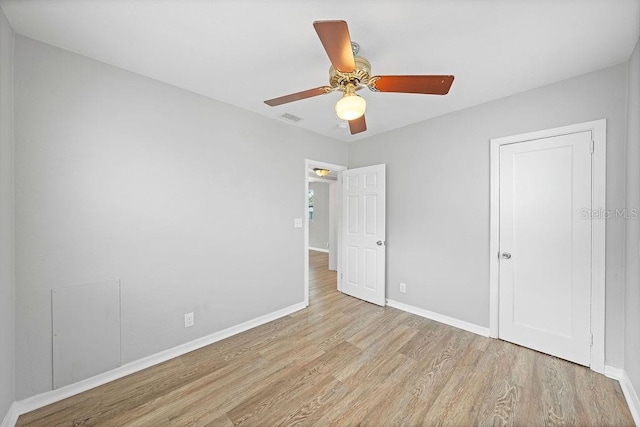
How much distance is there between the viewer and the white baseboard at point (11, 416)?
1.48 metres

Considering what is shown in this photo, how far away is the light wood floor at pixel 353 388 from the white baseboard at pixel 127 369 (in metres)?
0.05

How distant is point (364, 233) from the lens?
3.68 meters

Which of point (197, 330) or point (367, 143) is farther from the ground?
point (367, 143)

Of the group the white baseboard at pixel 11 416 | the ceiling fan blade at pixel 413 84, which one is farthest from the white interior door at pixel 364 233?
the white baseboard at pixel 11 416

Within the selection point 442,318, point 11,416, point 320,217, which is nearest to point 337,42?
point 11,416

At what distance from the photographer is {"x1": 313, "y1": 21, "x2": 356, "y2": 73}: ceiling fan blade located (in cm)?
110

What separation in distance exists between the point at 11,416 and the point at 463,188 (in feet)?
13.7

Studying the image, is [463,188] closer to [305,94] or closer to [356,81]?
[356,81]

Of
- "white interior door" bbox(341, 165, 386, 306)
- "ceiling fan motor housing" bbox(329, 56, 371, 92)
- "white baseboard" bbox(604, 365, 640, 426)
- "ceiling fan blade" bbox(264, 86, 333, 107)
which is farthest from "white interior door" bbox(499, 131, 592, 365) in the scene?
"ceiling fan blade" bbox(264, 86, 333, 107)

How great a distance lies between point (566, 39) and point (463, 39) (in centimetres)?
73

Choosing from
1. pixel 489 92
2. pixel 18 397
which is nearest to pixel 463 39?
pixel 489 92

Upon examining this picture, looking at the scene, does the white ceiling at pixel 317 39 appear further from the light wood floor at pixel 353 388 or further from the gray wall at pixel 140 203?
the light wood floor at pixel 353 388

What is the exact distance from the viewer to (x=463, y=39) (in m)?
1.67

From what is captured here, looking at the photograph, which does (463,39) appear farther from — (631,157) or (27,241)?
(27,241)
